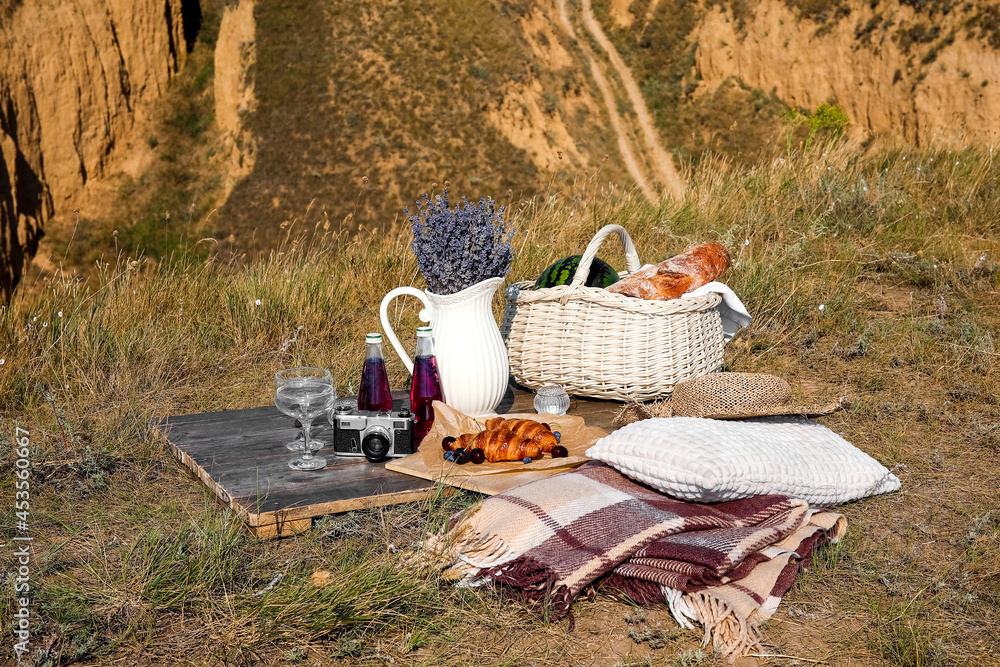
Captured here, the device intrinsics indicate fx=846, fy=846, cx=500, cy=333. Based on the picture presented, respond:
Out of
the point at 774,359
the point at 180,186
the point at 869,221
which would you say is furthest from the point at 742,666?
the point at 180,186

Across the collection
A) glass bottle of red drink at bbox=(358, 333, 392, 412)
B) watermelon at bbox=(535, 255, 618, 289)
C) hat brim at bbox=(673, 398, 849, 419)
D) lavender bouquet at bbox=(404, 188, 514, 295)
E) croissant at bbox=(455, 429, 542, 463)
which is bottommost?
croissant at bbox=(455, 429, 542, 463)

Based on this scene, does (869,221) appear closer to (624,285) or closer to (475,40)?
(624,285)

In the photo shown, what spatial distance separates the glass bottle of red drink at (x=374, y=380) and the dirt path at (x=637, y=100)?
25.5m

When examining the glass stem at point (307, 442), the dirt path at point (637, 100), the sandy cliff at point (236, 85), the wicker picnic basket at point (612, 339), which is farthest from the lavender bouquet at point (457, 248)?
the sandy cliff at point (236, 85)

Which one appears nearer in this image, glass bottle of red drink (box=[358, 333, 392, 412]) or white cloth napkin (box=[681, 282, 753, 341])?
glass bottle of red drink (box=[358, 333, 392, 412])

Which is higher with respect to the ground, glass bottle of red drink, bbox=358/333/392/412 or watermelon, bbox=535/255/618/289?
watermelon, bbox=535/255/618/289

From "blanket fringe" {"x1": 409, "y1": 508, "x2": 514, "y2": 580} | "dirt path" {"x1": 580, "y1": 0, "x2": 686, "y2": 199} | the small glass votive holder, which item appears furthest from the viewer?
"dirt path" {"x1": 580, "y1": 0, "x2": 686, "y2": 199}

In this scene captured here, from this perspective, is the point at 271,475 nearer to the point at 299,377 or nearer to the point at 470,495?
the point at 299,377

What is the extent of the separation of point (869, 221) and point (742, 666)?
4603 millimetres

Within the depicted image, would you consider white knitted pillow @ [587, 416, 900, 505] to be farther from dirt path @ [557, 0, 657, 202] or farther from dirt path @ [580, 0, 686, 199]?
dirt path @ [557, 0, 657, 202]

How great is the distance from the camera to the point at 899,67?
24609mm

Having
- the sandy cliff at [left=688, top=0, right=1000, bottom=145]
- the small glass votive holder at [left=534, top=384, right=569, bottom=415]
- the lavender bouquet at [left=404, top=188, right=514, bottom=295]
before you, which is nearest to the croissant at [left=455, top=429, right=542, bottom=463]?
the small glass votive holder at [left=534, top=384, right=569, bottom=415]

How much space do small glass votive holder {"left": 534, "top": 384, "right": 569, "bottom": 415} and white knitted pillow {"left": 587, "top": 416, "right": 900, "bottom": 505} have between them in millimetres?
597

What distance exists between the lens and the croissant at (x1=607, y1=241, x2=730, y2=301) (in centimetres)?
355
